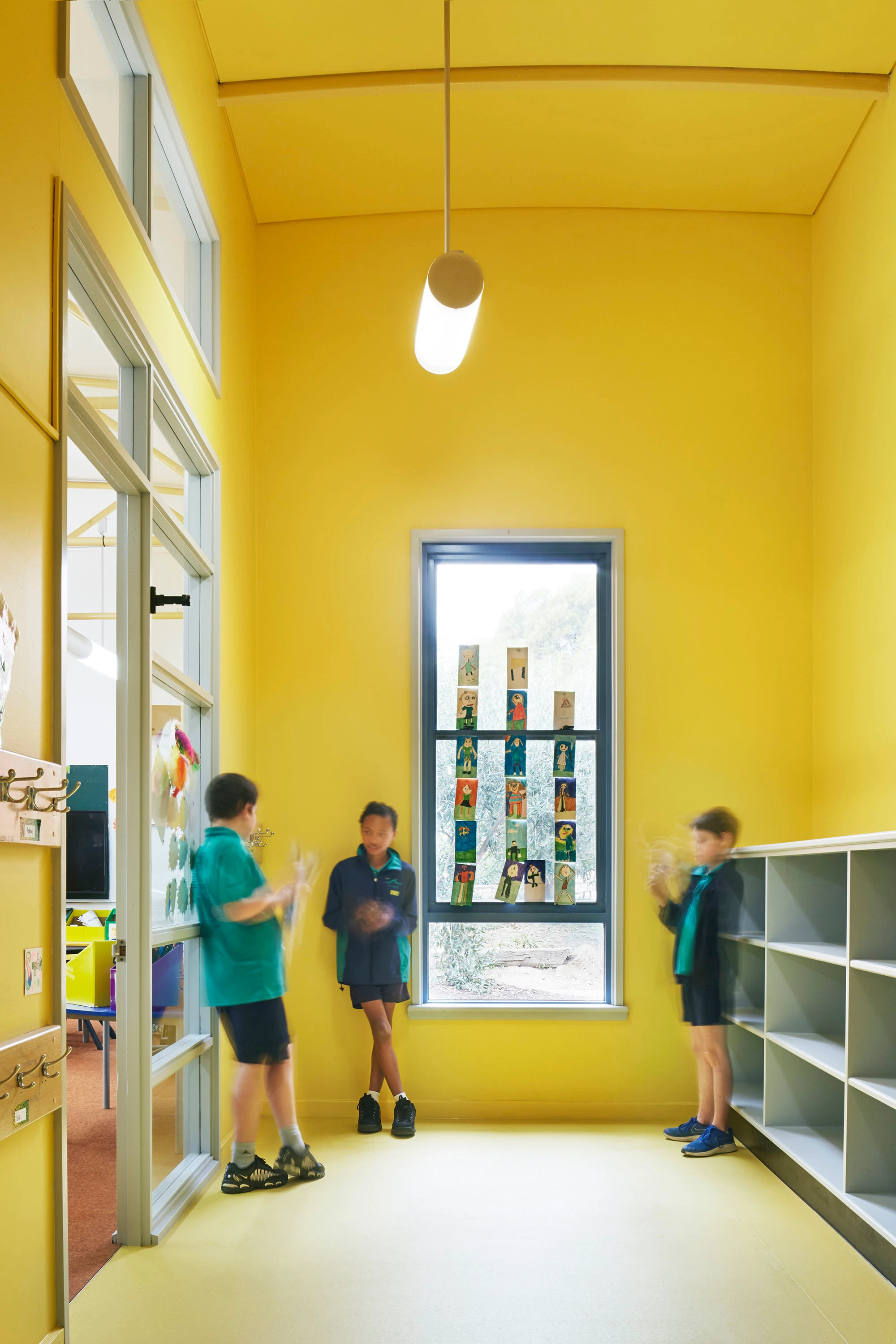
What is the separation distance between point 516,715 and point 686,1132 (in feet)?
5.97

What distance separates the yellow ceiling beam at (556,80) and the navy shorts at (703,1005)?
11.0 feet

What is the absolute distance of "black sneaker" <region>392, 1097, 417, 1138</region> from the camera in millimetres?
4332

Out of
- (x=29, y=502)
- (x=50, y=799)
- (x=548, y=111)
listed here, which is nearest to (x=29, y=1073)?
(x=50, y=799)

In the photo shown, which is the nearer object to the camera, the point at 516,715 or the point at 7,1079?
the point at 7,1079

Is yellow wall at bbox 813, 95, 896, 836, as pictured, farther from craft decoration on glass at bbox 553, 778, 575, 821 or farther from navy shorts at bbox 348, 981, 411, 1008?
navy shorts at bbox 348, 981, 411, 1008

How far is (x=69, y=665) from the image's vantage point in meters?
2.95

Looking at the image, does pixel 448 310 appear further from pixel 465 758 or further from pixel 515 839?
pixel 515 839

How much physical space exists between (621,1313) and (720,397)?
3621mm

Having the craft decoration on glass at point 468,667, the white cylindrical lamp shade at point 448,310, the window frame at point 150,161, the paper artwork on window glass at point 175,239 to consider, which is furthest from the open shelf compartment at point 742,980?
the paper artwork on window glass at point 175,239

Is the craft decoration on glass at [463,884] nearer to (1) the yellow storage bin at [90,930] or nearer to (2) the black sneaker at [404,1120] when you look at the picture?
(2) the black sneaker at [404,1120]

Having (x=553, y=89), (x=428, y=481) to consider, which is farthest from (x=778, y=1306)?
(x=553, y=89)

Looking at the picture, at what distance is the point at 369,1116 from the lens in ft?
14.5

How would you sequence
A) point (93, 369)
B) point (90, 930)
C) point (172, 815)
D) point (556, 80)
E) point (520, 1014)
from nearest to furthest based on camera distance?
point (93, 369) → point (172, 815) → point (556, 80) → point (520, 1014) → point (90, 930)

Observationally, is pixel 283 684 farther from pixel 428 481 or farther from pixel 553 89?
pixel 553 89
